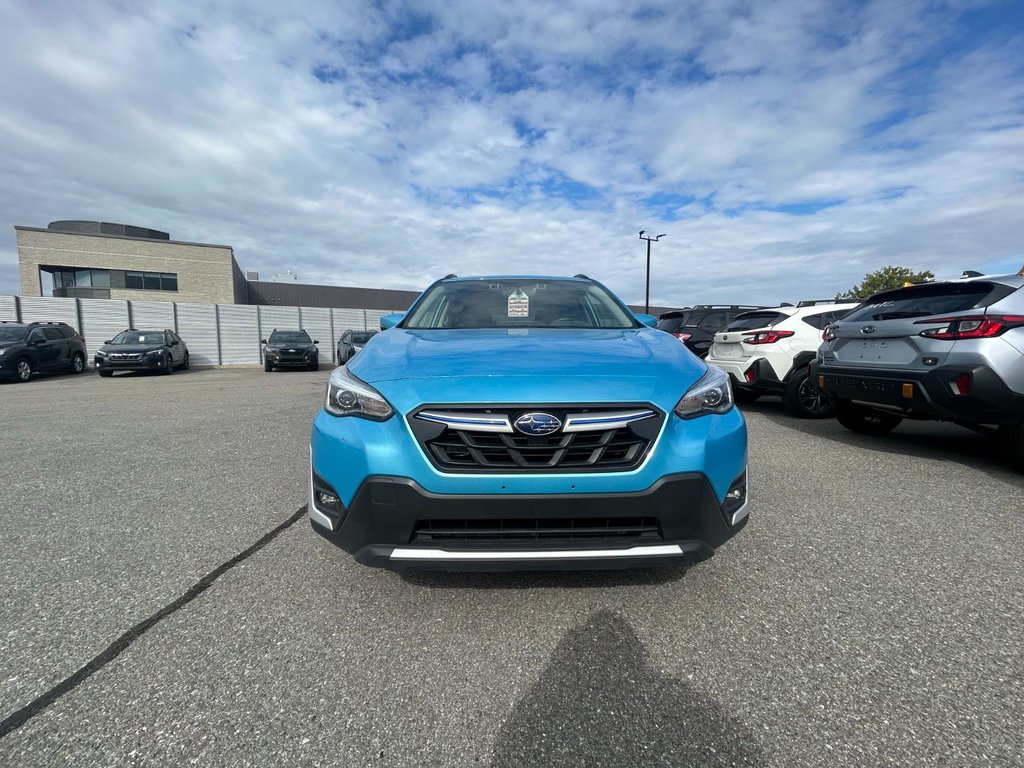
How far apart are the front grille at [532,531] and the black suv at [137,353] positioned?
57.4ft

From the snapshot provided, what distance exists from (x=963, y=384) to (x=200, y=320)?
25136 mm

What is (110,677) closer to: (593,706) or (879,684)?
(593,706)

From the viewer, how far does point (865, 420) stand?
233 inches

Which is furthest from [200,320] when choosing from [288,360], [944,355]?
[944,355]

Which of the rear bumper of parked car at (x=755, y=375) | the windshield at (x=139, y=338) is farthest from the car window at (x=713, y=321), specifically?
the windshield at (x=139, y=338)

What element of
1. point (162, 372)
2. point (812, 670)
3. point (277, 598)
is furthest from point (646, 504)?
point (162, 372)

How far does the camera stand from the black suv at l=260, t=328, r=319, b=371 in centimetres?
1822

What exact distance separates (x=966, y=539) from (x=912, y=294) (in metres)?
2.67

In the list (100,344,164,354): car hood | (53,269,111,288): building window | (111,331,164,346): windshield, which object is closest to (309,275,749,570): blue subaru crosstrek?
(100,344,164,354): car hood

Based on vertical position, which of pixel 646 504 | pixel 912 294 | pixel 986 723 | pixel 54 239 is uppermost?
pixel 54 239

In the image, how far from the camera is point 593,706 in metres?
1.69

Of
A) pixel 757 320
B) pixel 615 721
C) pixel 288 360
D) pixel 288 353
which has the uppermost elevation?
pixel 757 320

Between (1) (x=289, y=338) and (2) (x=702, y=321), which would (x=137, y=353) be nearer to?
(1) (x=289, y=338)

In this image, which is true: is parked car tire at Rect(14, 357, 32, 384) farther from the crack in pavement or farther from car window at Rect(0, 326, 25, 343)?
the crack in pavement
